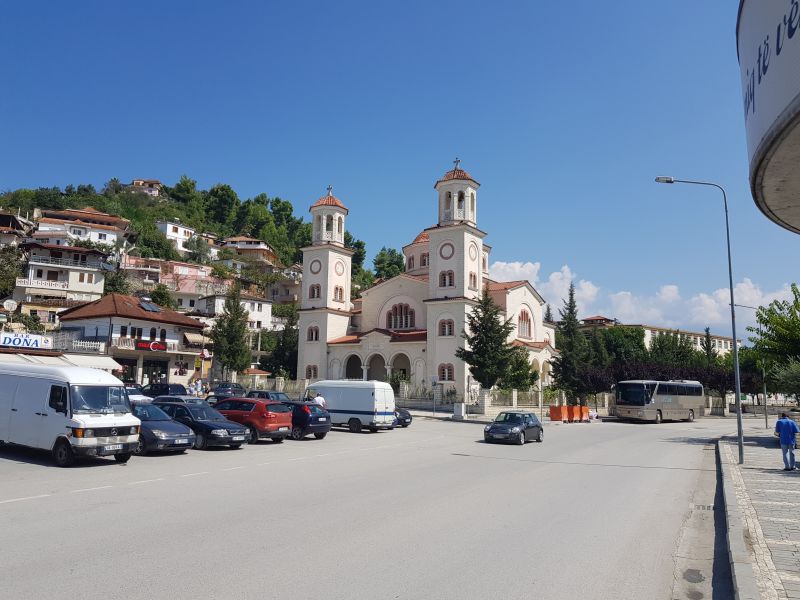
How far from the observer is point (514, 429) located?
23078 mm

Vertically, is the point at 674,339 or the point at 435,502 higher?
the point at 674,339

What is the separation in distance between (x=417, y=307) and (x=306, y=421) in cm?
3411

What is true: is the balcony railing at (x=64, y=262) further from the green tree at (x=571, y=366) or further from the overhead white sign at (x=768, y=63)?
the overhead white sign at (x=768, y=63)

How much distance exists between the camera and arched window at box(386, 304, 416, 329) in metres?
56.2

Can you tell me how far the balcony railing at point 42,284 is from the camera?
6162 cm

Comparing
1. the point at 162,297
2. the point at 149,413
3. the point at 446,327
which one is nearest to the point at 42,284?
the point at 162,297

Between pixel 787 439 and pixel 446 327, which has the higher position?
pixel 446 327

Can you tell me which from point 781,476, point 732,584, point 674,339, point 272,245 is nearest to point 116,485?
point 732,584

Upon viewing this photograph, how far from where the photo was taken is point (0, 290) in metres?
59.6

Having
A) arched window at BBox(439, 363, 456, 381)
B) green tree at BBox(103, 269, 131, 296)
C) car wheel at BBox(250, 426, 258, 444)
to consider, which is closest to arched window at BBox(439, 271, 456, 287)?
arched window at BBox(439, 363, 456, 381)

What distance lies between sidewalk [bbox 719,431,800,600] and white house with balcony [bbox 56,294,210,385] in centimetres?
4233

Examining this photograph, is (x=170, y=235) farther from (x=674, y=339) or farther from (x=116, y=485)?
(x=116, y=485)

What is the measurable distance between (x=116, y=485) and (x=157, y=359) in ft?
137

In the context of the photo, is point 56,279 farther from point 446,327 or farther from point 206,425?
point 206,425
